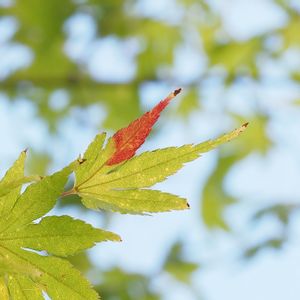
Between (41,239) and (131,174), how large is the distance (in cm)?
7

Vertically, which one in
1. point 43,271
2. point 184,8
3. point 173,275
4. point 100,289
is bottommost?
point 43,271

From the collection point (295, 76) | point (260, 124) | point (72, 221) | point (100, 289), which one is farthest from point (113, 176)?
point (260, 124)

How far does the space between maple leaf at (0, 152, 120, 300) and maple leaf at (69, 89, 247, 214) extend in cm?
2

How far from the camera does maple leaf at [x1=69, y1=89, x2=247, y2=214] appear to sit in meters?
0.44

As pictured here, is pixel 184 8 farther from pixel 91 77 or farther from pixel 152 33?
pixel 91 77

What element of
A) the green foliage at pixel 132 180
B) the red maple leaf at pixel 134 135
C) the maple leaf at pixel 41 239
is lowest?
the maple leaf at pixel 41 239

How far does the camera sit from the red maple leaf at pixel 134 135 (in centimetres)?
44

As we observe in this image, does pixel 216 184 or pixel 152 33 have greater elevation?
pixel 152 33

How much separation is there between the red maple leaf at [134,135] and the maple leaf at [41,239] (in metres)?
0.04

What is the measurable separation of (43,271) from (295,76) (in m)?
1.34

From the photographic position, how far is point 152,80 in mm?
1611

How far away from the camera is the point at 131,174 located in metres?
0.44

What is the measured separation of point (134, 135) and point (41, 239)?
0.09 m

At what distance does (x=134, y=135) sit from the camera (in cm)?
45
